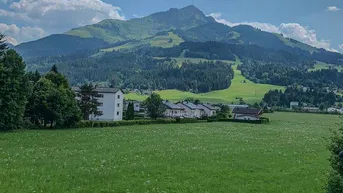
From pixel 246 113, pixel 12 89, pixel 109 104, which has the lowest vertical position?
pixel 246 113

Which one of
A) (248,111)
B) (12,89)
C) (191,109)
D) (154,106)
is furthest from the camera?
(191,109)

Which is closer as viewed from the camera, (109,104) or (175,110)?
(109,104)

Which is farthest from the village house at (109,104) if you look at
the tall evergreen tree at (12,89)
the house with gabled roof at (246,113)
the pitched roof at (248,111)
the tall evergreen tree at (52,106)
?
the pitched roof at (248,111)

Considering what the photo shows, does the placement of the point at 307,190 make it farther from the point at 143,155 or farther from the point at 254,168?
the point at 143,155

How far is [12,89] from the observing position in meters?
50.1

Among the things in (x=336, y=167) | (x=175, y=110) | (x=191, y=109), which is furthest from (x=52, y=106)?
(x=191, y=109)

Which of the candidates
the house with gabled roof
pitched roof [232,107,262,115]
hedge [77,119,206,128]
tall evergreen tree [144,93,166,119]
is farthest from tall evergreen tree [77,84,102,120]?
pitched roof [232,107,262,115]

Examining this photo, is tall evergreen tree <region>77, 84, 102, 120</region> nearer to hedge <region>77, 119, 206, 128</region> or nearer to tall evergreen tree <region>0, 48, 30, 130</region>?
hedge <region>77, 119, 206, 128</region>

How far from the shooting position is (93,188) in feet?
52.3

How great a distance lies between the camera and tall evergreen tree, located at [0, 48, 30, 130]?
4891 centimetres

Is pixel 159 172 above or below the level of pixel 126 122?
below

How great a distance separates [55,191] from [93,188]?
160 centimetres

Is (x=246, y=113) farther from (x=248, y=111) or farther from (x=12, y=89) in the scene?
(x=12, y=89)

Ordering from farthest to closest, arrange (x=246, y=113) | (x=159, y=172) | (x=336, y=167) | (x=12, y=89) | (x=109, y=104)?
1. (x=246, y=113)
2. (x=109, y=104)
3. (x=12, y=89)
4. (x=159, y=172)
5. (x=336, y=167)
